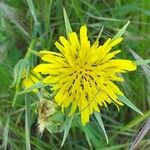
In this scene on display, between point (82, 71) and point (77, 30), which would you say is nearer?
point (82, 71)

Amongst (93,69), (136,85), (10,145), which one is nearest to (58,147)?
(10,145)

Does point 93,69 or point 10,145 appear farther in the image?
point 10,145

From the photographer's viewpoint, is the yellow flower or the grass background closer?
the yellow flower

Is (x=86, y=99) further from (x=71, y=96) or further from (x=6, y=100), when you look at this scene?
(x=6, y=100)

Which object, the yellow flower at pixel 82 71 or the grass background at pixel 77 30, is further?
the grass background at pixel 77 30
